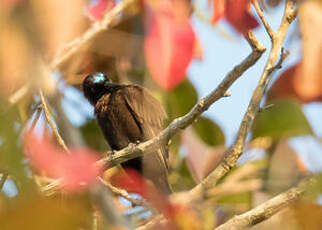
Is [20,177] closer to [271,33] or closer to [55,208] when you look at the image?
[55,208]

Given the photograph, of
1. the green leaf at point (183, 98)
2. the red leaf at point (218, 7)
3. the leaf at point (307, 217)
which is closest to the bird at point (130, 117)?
the green leaf at point (183, 98)

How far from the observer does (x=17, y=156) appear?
1152mm

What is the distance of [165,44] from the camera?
2.07 m

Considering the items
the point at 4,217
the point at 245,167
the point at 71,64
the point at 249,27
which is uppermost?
the point at 71,64

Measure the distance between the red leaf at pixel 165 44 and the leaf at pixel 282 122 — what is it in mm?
1142

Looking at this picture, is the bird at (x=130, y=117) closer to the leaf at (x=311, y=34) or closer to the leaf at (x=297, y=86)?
the leaf at (x=297, y=86)

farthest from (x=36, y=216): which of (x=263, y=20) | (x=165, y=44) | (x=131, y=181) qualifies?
(x=131, y=181)

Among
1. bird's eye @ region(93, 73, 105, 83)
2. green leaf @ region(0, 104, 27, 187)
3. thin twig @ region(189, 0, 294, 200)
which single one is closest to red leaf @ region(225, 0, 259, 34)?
thin twig @ region(189, 0, 294, 200)

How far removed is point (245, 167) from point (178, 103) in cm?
60

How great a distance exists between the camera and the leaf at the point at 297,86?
1819 millimetres

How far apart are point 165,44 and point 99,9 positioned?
1758 mm

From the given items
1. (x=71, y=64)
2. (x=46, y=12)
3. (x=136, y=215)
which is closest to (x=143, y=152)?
(x=136, y=215)

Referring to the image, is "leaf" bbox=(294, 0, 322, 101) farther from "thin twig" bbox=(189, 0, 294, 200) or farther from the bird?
the bird

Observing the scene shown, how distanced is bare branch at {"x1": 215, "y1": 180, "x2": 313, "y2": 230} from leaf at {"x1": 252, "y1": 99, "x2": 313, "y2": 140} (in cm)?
58
